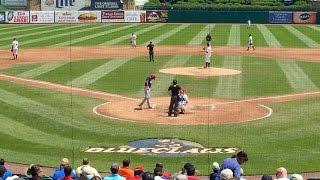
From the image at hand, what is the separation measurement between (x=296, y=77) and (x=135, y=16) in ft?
155

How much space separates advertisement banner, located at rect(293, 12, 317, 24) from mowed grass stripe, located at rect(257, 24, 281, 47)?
6439 mm

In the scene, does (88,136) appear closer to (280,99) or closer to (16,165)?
(16,165)

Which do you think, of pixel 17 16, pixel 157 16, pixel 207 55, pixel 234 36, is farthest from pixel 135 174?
pixel 17 16

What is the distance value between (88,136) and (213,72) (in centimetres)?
1605

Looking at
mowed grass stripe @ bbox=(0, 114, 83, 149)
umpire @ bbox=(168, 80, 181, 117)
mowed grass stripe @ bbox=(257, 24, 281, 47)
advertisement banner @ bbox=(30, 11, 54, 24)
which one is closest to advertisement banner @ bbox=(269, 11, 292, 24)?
mowed grass stripe @ bbox=(257, 24, 281, 47)

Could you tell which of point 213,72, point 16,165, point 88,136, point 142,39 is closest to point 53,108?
point 88,136

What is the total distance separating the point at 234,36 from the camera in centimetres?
5962

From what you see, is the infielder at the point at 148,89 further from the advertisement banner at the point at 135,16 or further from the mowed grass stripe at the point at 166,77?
the advertisement banner at the point at 135,16

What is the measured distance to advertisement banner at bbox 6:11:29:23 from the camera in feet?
254

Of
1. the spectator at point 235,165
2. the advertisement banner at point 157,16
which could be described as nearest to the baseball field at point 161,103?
the spectator at point 235,165

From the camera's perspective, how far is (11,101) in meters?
26.2

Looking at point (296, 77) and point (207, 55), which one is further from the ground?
point (207, 55)

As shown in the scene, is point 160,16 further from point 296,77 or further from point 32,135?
point 32,135

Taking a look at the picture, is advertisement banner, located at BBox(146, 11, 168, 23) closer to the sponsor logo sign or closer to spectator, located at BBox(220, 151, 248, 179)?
the sponsor logo sign
